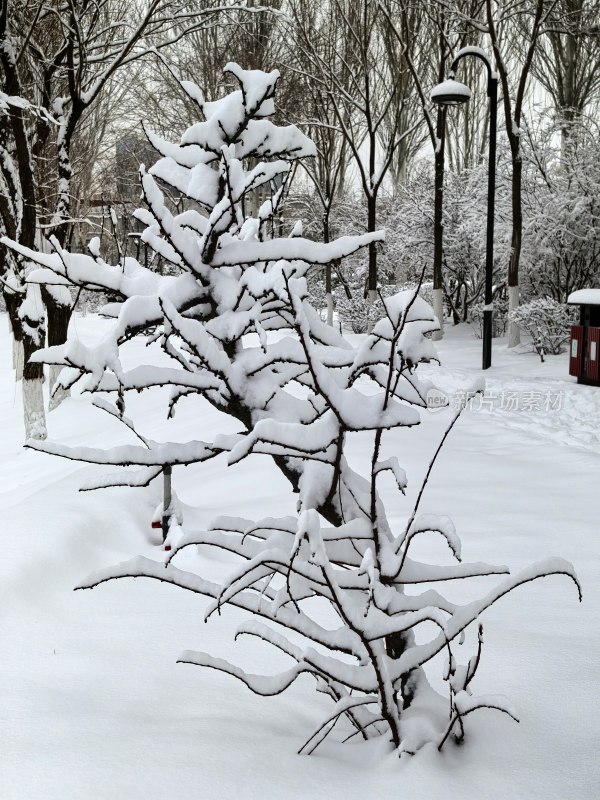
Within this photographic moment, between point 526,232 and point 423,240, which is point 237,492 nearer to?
point 526,232

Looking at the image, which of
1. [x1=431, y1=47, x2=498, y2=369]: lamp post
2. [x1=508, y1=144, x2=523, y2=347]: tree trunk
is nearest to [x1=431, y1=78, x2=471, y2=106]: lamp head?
[x1=431, y1=47, x2=498, y2=369]: lamp post

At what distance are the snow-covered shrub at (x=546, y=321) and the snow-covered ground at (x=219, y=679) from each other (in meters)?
8.91

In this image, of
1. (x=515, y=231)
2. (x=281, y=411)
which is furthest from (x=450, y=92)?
(x=281, y=411)

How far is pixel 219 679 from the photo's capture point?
2.26 metres

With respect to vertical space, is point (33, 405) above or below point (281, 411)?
below

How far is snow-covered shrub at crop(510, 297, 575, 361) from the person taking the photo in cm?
1370

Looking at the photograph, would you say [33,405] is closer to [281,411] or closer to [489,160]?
[489,160]

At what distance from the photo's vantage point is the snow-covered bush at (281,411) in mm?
1559

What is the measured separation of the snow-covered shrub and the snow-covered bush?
481 inches

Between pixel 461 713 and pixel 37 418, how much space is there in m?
8.97

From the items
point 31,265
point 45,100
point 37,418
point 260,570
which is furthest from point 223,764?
point 45,100

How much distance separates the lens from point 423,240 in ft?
61.2

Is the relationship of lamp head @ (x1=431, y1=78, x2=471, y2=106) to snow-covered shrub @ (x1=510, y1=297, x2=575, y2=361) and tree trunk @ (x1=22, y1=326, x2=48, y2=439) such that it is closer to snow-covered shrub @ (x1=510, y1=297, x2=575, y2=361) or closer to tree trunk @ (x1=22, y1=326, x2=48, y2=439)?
snow-covered shrub @ (x1=510, y1=297, x2=575, y2=361)

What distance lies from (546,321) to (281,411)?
1331 cm
